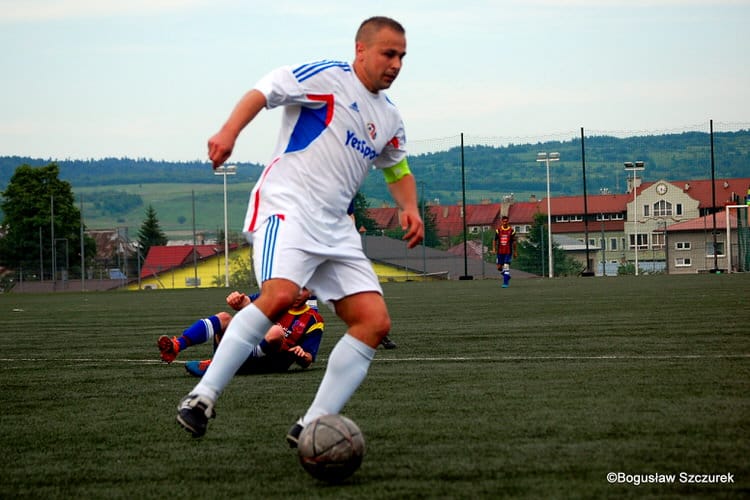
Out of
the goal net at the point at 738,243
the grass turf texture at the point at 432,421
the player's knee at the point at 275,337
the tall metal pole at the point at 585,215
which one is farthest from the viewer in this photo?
the tall metal pole at the point at 585,215

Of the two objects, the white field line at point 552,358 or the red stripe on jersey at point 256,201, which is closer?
the red stripe on jersey at point 256,201

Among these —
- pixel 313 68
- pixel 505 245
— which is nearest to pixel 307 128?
pixel 313 68

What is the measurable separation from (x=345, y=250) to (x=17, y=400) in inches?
123

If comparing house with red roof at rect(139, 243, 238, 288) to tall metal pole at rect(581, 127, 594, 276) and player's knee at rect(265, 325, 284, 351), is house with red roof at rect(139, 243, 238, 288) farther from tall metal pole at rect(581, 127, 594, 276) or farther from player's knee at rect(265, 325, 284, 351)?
player's knee at rect(265, 325, 284, 351)

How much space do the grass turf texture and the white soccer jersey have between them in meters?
1.01

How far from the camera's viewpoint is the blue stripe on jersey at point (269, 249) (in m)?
4.74

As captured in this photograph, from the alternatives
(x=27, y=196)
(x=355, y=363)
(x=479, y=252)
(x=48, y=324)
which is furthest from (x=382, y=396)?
(x=27, y=196)

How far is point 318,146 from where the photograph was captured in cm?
492

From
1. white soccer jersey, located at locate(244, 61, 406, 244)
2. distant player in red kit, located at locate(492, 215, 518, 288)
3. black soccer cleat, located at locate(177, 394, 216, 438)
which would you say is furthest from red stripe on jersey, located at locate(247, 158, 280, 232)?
distant player in red kit, located at locate(492, 215, 518, 288)

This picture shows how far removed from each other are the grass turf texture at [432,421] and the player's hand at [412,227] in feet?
2.86

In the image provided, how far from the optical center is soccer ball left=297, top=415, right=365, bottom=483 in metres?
4.24

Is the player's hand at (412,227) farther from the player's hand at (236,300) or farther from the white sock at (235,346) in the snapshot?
the player's hand at (236,300)

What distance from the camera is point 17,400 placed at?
23.1 feet

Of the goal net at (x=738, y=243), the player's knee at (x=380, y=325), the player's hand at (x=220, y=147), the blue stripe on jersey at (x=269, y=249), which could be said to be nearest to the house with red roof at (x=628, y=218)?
the goal net at (x=738, y=243)
